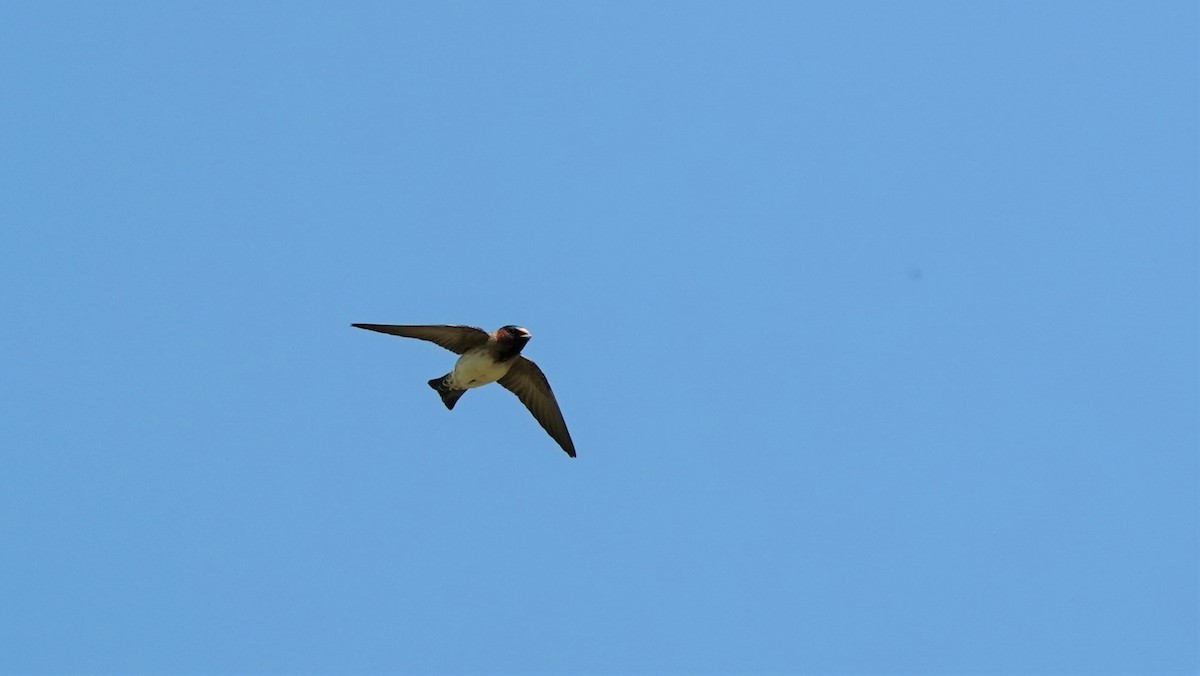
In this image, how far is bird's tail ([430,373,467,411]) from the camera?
1945cm

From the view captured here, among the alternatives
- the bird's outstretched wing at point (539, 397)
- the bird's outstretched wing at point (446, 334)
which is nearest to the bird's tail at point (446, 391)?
the bird's outstretched wing at point (446, 334)

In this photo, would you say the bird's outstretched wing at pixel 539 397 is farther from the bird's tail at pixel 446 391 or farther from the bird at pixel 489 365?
the bird's tail at pixel 446 391

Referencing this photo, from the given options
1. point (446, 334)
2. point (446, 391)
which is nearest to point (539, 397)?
point (446, 391)

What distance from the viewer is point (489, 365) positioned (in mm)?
18969

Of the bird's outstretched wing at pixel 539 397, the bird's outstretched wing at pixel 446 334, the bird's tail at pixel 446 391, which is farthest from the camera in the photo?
the bird's outstretched wing at pixel 539 397

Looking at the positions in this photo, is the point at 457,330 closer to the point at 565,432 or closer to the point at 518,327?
the point at 518,327

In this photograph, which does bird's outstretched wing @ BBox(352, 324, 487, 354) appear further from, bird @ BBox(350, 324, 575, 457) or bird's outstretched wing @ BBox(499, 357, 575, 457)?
bird's outstretched wing @ BBox(499, 357, 575, 457)

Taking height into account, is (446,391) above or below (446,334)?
below

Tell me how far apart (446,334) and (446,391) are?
0.83 meters

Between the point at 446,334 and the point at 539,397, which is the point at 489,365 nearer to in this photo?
the point at 446,334

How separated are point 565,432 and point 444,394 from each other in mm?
1508

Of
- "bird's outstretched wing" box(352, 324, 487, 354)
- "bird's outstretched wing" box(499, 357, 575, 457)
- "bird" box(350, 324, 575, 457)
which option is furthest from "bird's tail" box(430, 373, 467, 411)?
"bird's outstretched wing" box(499, 357, 575, 457)

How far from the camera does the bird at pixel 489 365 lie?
61.6 ft

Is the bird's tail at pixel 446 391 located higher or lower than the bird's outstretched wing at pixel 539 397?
lower
